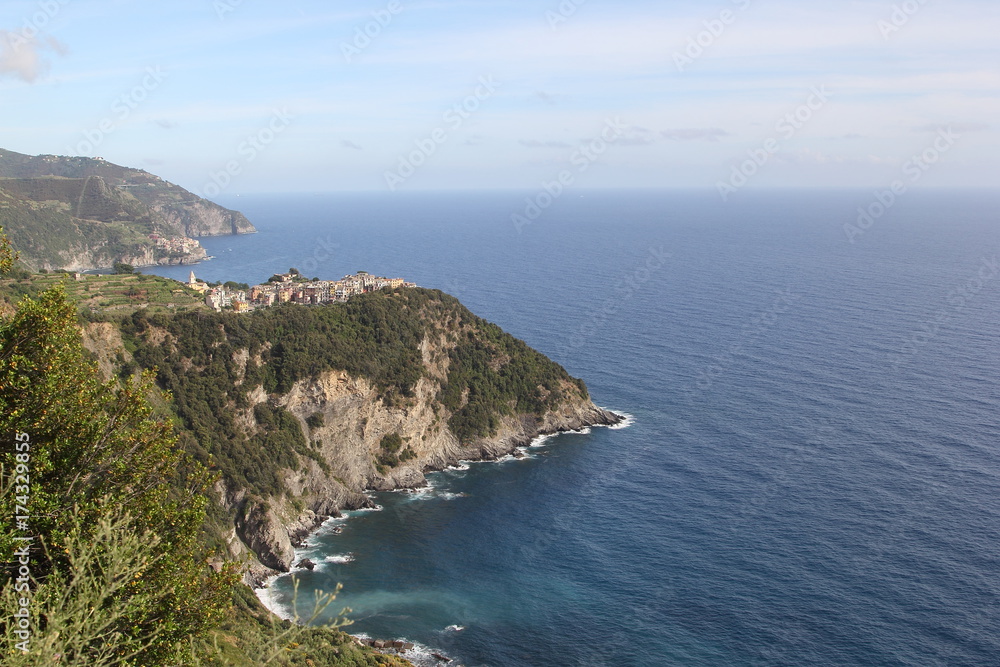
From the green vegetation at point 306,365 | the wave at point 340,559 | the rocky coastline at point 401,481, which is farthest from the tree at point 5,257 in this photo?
the wave at point 340,559

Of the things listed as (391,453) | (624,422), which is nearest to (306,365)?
(391,453)

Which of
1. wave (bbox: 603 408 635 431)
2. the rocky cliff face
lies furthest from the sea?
the rocky cliff face

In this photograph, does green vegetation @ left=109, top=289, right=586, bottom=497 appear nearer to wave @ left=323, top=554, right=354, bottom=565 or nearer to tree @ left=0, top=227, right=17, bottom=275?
wave @ left=323, top=554, right=354, bottom=565

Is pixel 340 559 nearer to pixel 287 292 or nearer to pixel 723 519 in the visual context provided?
pixel 723 519

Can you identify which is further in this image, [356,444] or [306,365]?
[356,444]

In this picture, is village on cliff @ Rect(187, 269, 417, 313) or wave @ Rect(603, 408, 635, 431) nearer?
wave @ Rect(603, 408, 635, 431)

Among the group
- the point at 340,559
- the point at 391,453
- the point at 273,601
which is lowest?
the point at 273,601

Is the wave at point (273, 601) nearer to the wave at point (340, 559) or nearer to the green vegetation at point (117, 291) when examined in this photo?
the wave at point (340, 559)
